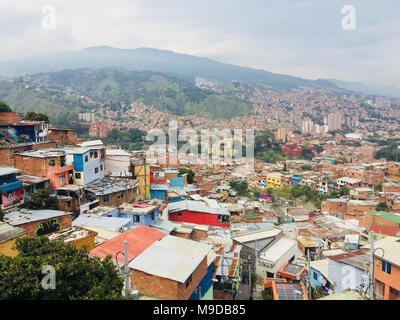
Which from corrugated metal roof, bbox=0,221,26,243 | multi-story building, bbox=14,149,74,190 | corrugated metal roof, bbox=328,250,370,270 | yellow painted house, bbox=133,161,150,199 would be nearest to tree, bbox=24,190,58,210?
multi-story building, bbox=14,149,74,190

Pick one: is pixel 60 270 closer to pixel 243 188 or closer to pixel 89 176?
pixel 89 176

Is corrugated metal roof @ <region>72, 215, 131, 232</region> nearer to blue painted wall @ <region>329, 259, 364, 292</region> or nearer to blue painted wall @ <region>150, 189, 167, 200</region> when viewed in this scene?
blue painted wall @ <region>150, 189, 167, 200</region>

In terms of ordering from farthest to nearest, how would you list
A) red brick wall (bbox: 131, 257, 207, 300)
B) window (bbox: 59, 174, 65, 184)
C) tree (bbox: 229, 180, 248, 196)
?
tree (bbox: 229, 180, 248, 196) < window (bbox: 59, 174, 65, 184) < red brick wall (bbox: 131, 257, 207, 300)

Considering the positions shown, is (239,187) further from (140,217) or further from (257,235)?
(140,217)

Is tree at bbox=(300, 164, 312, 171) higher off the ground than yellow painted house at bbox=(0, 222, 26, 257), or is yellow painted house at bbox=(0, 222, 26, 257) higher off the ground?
yellow painted house at bbox=(0, 222, 26, 257)

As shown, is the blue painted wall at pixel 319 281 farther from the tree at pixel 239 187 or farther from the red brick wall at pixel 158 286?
the tree at pixel 239 187
